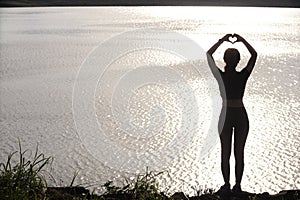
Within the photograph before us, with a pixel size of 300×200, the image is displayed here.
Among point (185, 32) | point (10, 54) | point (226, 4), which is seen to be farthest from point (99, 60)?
point (226, 4)

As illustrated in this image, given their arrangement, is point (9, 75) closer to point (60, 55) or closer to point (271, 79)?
point (60, 55)

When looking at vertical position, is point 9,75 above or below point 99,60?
below

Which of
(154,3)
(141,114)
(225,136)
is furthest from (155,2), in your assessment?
(225,136)

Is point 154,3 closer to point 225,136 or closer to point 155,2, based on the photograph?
point 155,2

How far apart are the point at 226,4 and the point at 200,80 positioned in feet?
208

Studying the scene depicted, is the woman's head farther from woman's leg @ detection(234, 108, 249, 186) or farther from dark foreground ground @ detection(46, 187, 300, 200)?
dark foreground ground @ detection(46, 187, 300, 200)

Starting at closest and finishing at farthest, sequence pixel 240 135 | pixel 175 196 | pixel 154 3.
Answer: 1. pixel 175 196
2. pixel 240 135
3. pixel 154 3

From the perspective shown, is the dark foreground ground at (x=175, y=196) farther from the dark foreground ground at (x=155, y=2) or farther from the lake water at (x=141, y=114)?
the dark foreground ground at (x=155, y=2)

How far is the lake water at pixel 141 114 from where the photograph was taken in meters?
7.70

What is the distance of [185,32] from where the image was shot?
28.9m

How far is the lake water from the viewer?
7.70 meters

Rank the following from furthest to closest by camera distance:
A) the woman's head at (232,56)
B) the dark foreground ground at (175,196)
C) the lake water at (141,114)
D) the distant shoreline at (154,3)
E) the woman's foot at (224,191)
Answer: the distant shoreline at (154,3), the lake water at (141,114), the woman's foot at (224,191), the woman's head at (232,56), the dark foreground ground at (175,196)

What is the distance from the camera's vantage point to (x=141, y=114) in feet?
35.5

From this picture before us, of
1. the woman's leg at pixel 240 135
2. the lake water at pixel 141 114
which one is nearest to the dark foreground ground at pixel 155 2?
the lake water at pixel 141 114
